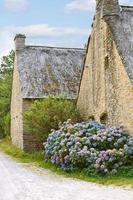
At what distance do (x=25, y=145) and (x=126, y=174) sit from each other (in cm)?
1554

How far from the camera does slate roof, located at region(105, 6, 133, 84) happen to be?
22119 mm

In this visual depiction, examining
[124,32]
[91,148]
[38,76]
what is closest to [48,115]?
[124,32]

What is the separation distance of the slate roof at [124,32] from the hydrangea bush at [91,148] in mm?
2783

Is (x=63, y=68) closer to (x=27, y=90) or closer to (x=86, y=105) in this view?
(x=27, y=90)

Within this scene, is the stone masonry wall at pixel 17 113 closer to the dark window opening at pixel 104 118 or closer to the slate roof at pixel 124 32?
the dark window opening at pixel 104 118

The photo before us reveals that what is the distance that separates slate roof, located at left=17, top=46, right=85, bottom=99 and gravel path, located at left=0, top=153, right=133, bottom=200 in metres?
14.3

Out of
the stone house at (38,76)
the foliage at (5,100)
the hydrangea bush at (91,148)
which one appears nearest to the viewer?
the hydrangea bush at (91,148)

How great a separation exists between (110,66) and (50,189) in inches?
372

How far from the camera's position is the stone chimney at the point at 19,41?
1457 inches

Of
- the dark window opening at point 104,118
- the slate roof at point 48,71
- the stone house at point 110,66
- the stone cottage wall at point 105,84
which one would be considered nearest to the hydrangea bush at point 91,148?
the stone cottage wall at point 105,84

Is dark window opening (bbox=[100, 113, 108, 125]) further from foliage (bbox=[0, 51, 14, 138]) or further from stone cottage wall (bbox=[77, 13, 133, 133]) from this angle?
foliage (bbox=[0, 51, 14, 138])

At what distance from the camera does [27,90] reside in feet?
111

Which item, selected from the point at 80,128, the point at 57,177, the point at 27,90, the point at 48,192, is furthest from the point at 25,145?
the point at 48,192

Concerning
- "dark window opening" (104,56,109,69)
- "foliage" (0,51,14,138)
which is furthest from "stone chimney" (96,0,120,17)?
"foliage" (0,51,14,138)
